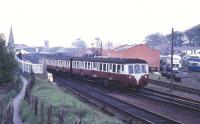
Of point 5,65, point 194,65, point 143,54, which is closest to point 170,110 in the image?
point 5,65

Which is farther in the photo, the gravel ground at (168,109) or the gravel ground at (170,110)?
the gravel ground at (168,109)

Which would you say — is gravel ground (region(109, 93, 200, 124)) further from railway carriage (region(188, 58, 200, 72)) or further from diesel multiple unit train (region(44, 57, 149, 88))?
railway carriage (region(188, 58, 200, 72))

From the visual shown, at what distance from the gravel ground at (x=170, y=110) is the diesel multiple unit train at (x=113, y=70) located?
358cm

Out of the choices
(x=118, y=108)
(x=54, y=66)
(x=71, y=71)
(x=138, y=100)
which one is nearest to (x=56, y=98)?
(x=118, y=108)

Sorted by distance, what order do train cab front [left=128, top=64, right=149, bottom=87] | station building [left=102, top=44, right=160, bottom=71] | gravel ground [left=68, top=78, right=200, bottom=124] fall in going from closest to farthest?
gravel ground [left=68, top=78, right=200, bottom=124] < train cab front [left=128, top=64, right=149, bottom=87] < station building [left=102, top=44, right=160, bottom=71]

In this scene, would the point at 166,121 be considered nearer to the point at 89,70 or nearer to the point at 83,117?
the point at 83,117

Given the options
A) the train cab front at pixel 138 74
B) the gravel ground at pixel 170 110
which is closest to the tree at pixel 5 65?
the train cab front at pixel 138 74

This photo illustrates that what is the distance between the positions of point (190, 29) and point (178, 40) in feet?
27.3

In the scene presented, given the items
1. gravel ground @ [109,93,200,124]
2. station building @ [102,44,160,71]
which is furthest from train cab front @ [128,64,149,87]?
station building @ [102,44,160,71]

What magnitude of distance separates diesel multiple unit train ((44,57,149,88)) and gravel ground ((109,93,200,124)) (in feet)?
11.8

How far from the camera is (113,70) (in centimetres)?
3403

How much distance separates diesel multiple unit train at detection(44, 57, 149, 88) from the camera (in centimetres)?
3238

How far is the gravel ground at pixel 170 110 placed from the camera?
2038 centimetres

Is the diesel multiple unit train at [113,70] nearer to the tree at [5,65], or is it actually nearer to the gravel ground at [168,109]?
the gravel ground at [168,109]
